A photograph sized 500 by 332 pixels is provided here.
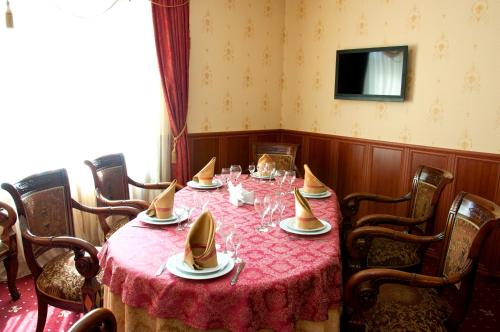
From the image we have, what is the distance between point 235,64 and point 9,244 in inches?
106

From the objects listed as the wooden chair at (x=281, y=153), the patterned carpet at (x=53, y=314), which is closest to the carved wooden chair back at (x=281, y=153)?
the wooden chair at (x=281, y=153)

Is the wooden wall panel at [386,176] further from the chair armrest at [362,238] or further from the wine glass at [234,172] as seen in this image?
the wine glass at [234,172]

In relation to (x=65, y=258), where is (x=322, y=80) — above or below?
above

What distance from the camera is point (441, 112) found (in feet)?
11.0

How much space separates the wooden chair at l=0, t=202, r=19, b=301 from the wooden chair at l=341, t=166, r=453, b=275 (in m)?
2.10

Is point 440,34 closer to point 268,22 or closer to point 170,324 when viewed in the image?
point 268,22

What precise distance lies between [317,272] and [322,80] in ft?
10.2

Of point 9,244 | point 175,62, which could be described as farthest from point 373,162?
point 9,244

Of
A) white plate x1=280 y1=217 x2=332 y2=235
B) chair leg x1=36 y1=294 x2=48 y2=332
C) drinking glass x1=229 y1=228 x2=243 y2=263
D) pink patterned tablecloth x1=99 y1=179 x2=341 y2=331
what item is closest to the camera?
pink patterned tablecloth x1=99 y1=179 x2=341 y2=331

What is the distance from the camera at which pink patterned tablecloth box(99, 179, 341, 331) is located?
1.35 m

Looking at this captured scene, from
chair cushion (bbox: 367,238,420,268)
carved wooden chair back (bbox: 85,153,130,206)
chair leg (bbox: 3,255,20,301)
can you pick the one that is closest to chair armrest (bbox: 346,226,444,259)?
chair cushion (bbox: 367,238,420,268)

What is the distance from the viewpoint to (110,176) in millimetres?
2791

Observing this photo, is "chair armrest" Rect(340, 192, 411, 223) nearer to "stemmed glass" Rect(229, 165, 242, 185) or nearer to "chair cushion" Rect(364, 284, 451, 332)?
"stemmed glass" Rect(229, 165, 242, 185)

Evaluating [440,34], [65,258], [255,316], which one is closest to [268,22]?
[440,34]
